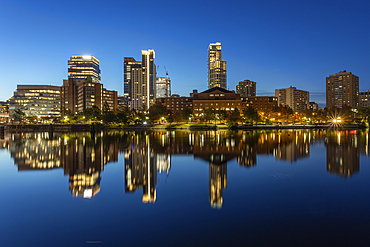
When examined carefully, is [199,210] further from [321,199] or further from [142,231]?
[321,199]

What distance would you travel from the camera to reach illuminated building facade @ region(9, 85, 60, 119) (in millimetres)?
178000

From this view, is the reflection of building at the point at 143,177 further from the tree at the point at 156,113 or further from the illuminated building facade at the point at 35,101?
the illuminated building facade at the point at 35,101

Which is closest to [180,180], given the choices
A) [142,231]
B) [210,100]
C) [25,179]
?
[142,231]

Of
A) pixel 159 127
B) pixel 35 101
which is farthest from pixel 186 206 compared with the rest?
pixel 35 101

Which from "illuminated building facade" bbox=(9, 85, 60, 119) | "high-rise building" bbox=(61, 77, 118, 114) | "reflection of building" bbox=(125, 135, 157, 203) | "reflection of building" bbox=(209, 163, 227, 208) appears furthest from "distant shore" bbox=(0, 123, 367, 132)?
"reflection of building" bbox=(209, 163, 227, 208)

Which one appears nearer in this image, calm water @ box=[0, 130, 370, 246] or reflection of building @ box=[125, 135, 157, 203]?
calm water @ box=[0, 130, 370, 246]

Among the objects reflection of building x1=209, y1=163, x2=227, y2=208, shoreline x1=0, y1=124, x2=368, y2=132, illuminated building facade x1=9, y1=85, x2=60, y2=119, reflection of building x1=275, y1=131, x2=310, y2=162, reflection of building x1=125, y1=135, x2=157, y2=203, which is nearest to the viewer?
reflection of building x1=209, y1=163, x2=227, y2=208

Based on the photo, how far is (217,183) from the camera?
552 inches

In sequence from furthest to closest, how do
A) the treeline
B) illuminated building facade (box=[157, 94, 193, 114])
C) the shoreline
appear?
1. illuminated building facade (box=[157, 94, 193, 114])
2. the treeline
3. the shoreline

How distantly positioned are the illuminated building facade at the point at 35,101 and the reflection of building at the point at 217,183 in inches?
7400

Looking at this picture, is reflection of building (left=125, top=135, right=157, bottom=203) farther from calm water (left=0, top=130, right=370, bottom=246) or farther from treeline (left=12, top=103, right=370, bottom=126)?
treeline (left=12, top=103, right=370, bottom=126)

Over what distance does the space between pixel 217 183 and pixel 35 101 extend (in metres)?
205

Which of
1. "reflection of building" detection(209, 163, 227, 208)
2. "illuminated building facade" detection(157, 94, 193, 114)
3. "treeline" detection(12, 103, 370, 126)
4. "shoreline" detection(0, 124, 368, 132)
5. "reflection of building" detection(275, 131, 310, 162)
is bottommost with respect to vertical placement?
"reflection of building" detection(209, 163, 227, 208)

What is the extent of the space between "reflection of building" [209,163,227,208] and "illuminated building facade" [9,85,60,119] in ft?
617
